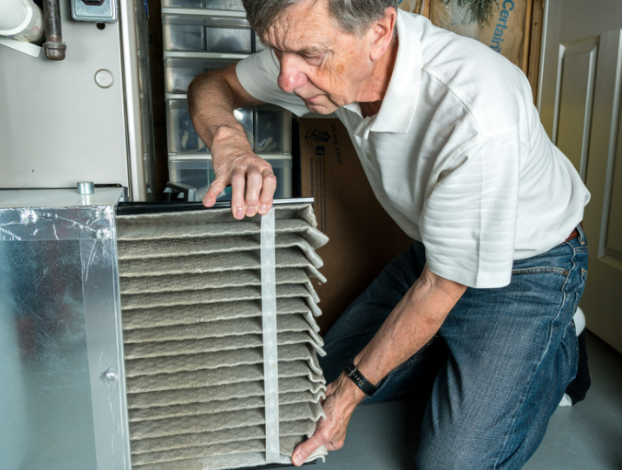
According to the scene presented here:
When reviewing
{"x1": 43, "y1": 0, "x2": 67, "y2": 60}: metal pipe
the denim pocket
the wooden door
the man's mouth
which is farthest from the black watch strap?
the wooden door

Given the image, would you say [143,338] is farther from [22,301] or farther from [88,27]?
[88,27]

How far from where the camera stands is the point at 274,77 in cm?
129

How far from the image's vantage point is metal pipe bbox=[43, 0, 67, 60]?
0.83m

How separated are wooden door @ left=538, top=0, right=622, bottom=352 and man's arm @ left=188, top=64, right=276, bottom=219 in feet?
3.88

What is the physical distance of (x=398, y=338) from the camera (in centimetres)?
108

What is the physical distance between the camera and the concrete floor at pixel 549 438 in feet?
4.00

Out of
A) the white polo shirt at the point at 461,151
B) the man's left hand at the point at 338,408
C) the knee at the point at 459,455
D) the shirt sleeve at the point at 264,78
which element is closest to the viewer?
the white polo shirt at the point at 461,151

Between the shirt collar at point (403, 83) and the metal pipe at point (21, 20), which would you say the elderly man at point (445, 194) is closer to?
the shirt collar at point (403, 83)

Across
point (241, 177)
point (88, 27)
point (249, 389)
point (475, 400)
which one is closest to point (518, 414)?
point (475, 400)

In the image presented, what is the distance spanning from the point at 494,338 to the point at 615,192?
901 millimetres

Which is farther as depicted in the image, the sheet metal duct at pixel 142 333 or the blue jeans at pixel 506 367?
the blue jeans at pixel 506 367

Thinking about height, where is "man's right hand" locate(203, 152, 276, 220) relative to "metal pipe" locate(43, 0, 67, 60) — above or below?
below

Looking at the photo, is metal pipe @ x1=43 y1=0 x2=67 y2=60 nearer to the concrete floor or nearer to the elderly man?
the elderly man

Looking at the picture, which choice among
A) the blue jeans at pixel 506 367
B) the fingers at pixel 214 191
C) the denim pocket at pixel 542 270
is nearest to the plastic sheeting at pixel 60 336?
the fingers at pixel 214 191
